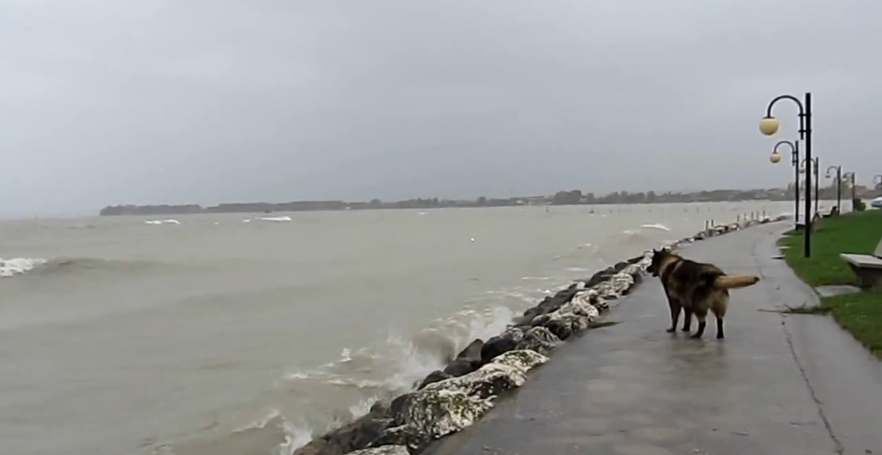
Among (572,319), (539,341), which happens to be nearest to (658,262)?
(572,319)

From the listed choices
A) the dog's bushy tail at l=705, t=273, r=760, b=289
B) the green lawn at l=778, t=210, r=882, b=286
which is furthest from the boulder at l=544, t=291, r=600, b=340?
the green lawn at l=778, t=210, r=882, b=286

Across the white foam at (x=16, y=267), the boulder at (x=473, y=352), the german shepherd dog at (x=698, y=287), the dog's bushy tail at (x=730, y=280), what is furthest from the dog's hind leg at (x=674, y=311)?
the white foam at (x=16, y=267)

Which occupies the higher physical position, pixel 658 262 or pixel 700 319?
pixel 658 262

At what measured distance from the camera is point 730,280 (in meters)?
8.73

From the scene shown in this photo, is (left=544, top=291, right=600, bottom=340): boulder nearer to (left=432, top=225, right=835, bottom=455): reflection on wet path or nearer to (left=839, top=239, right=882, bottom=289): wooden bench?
(left=432, top=225, right=835, bottom=455): reflection on wet path

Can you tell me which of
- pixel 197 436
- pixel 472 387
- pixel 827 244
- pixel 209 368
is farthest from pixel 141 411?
pixel 827 244

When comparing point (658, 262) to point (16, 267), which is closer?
point (658, 262)

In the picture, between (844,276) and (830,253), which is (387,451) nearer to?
(844,276)

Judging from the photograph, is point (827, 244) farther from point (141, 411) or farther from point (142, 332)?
point (141, 411)

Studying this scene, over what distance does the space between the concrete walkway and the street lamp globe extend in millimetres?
8267

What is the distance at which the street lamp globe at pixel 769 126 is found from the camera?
58.2 ft

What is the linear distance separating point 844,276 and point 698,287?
732cm

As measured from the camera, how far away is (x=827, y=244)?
24172 millimetres

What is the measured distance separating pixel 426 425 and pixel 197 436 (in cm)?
402
